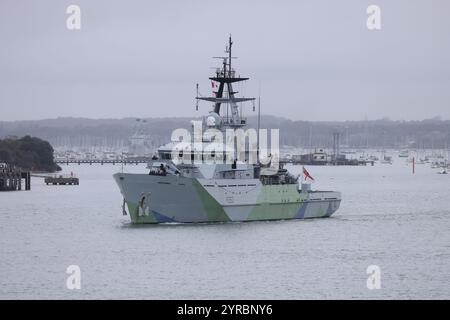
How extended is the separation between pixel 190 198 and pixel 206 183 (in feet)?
3.37

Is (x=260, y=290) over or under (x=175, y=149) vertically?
under

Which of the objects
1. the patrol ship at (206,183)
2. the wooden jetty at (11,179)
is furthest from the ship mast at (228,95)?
the wooden jetty at (11,179)

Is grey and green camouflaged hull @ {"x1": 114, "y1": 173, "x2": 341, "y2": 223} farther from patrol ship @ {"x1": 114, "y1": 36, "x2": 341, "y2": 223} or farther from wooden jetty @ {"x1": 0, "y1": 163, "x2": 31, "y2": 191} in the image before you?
wooden jetty @ {"x1": 0, "y1": 163, "x2": 31, "y2": 191}

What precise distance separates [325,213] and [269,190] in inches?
292

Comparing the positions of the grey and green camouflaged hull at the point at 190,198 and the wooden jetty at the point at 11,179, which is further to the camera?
the wooden jetty at the point at 11,179

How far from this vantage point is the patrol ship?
4934cm

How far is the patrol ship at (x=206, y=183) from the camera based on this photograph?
49344mm

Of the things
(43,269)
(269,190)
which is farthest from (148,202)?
(43,269)

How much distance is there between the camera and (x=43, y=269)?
37812 mm

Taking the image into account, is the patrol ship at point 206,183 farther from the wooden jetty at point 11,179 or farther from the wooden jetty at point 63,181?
the wooden jetty at point 63,181

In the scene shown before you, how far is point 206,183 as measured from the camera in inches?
1939

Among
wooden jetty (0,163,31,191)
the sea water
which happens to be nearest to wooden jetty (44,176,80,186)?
wooden jetty (0,163,31,191)
